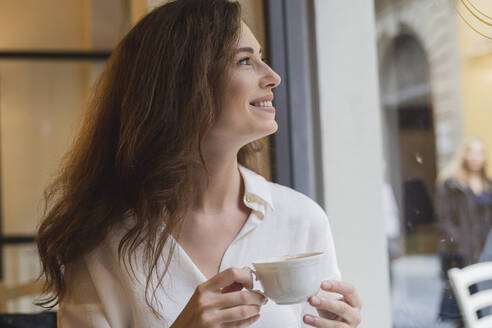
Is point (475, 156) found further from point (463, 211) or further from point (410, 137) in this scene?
point (410, 137)

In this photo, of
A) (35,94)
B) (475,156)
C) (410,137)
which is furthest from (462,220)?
(35,94)

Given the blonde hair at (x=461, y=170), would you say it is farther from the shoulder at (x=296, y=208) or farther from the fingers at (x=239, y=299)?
the fingers at (x=239, y=299)

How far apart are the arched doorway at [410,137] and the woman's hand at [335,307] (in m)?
1.00

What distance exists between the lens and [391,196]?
213cm

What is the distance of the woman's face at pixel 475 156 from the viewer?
5.46 ft

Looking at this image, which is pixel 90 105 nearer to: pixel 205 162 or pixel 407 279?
pixel 205 162

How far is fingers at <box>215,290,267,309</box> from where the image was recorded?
93 centimetres

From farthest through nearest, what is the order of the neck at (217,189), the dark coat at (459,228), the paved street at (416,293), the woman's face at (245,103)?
1. the paved street at (416,293)
2. the dark coat at (459,228)
3. the neck at (217,189)
4. the woman's face at (245,103)

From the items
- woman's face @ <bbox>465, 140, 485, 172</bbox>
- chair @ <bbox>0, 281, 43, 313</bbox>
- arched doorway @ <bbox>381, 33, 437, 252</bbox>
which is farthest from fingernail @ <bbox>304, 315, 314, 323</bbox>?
chair @ <bbox>0, 281, 43, 313</bbox>

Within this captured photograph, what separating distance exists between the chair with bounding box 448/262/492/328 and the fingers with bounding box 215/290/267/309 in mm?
566

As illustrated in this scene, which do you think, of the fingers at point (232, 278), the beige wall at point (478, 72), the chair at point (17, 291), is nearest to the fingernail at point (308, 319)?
the fingers at point (232, 278)

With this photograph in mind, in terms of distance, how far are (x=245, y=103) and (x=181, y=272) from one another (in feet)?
1.23

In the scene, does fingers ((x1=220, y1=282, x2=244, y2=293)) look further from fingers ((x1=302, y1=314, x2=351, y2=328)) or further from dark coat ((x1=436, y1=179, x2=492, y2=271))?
dark coat ((x1=436, y1=179, x2=492, y2=271))

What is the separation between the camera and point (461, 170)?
6.59 feet
